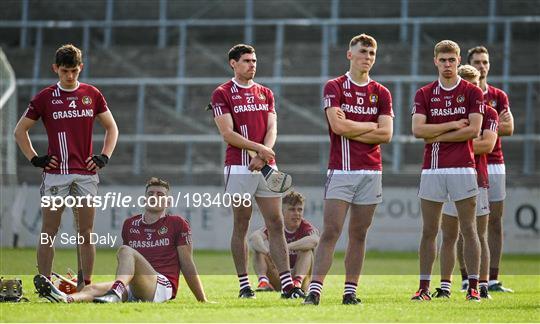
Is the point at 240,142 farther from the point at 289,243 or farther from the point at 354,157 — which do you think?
the point at 289,243

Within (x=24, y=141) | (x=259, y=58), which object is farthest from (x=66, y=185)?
(x=259, y=58)

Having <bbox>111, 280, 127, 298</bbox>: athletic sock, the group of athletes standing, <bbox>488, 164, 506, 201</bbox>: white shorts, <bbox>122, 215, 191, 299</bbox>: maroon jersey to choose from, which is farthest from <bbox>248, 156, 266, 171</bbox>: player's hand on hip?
<bbox>488, 164, 506, 201</bbox>: white shorts

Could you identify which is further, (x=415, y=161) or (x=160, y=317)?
(x=415, y=161)

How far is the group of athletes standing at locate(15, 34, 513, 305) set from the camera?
8.93 meters

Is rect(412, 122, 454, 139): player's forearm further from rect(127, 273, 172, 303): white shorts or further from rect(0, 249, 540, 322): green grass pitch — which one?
rect(127, 273, 172, 303): white shorts

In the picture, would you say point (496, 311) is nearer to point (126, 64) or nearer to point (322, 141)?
point (322, 141)

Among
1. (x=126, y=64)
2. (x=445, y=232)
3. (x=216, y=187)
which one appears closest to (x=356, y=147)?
(x=445, y=232)

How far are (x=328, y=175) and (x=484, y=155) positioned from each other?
7.72ft

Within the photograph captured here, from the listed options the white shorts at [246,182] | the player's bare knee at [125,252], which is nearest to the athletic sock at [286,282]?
the white shorts at [246,182]

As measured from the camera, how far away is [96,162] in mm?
9562

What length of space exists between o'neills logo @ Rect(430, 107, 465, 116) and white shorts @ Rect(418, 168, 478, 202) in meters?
0.48

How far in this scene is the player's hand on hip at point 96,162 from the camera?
955cm

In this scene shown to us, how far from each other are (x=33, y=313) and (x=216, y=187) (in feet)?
46.2

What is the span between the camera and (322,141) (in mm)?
23281
